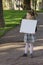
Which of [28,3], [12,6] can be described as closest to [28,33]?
[28,3]

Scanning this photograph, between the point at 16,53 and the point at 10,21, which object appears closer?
the point at 16,53

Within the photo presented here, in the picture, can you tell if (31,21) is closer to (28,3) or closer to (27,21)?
(27,21)

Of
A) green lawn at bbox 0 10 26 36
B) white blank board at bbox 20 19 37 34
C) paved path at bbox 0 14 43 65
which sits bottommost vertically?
green lawn at bbox 0 10 26 36

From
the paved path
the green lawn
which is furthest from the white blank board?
the green lawn

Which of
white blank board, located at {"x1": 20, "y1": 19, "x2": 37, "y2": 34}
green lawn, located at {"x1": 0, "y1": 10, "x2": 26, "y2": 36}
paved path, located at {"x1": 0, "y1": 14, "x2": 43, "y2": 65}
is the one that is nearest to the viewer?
paved path, located at {"x1": 0, "y1": 14, "x2": 43, "y2": 65}

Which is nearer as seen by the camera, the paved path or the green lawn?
the paved path

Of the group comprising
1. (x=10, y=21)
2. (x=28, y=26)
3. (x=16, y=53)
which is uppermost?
(x=28, y=26)

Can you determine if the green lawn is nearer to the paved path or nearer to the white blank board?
the paved path

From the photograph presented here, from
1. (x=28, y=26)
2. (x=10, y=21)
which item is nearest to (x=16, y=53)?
(x=28, y=26)

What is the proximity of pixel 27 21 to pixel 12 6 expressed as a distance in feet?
150

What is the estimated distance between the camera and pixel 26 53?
9.55 m

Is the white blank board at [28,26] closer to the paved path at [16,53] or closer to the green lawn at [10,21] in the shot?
the paved path at [16,53]

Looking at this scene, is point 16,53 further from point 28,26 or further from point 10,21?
point 10,21

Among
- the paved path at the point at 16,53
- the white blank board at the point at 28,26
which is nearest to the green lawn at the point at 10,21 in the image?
the paved path at the point at 16,53
